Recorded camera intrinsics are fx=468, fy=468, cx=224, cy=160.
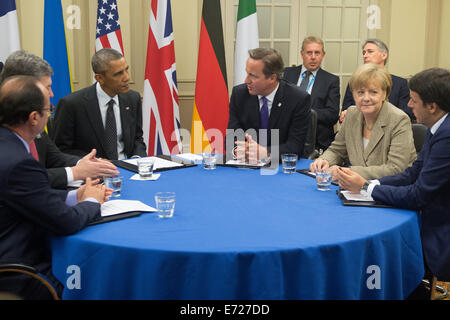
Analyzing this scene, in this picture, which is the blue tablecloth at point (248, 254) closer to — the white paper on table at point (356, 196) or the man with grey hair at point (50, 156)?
the white paper on table at point (356, 196)

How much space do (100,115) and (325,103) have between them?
2532mm

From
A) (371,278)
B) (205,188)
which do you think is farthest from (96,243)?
(371,278)

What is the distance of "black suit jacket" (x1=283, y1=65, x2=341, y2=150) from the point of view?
15.9 ft

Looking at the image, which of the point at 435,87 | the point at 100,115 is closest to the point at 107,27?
the point at 100,115

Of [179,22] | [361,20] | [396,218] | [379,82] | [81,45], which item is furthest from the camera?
[361,20]

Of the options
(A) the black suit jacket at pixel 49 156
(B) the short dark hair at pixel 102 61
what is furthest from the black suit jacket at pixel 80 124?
(A) the black suit jacket at pixel 49 156

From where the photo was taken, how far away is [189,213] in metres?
1.97

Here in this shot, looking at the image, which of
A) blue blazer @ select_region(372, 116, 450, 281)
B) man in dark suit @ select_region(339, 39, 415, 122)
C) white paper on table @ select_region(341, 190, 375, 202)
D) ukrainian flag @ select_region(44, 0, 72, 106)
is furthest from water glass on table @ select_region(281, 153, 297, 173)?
ukrainian flag @ select_region(44, 0, 72, 106)

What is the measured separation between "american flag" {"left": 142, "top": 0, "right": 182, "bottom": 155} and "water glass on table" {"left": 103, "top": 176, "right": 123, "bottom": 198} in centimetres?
284

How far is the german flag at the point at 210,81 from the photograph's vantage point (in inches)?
195

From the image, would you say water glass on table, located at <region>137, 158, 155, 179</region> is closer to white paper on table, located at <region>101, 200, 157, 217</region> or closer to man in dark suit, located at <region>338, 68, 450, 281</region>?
white paper on table, located at <region>101, 200, 157, 217</region>

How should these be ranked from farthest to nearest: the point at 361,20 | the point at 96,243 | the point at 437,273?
1. the point at 361,20
2. the point at 437,273
3. the point at 96,243

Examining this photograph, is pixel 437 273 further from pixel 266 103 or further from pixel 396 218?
pixel 266 103

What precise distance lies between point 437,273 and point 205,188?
1.16 m
